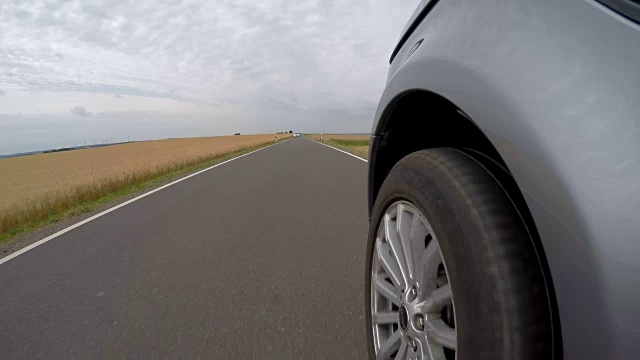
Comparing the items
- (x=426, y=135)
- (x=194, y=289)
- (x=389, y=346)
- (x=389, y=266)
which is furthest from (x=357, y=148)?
(x=389, y=346)

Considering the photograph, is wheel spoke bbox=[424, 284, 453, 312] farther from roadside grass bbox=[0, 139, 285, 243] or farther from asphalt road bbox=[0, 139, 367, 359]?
roadside grass bbox=[0, 139, 285, 243]

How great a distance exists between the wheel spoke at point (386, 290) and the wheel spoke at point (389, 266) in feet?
0.14

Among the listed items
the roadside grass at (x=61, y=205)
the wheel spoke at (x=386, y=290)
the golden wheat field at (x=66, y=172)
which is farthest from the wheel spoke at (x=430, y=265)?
the golden wheat field at (x=66, y=172)

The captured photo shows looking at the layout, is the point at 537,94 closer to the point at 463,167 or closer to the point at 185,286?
the point at 463,167

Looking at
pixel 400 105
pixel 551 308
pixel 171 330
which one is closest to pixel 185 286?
pixel 171 330

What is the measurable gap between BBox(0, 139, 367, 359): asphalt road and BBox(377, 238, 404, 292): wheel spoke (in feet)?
2.76

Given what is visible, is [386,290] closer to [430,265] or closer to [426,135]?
[430,265]

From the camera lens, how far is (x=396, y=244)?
5.65 feet

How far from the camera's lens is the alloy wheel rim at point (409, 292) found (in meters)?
1.37

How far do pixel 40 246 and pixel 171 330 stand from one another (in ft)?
12.1

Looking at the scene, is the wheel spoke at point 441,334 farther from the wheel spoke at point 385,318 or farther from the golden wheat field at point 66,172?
the golden wheat field at point 66,172

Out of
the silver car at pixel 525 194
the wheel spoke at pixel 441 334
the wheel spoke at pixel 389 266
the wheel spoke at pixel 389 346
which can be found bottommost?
the wheel spoke at pixel 389 346

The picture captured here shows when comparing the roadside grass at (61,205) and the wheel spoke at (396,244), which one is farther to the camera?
the roadside grass at (61,205)

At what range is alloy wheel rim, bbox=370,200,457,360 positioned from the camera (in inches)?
53.9
